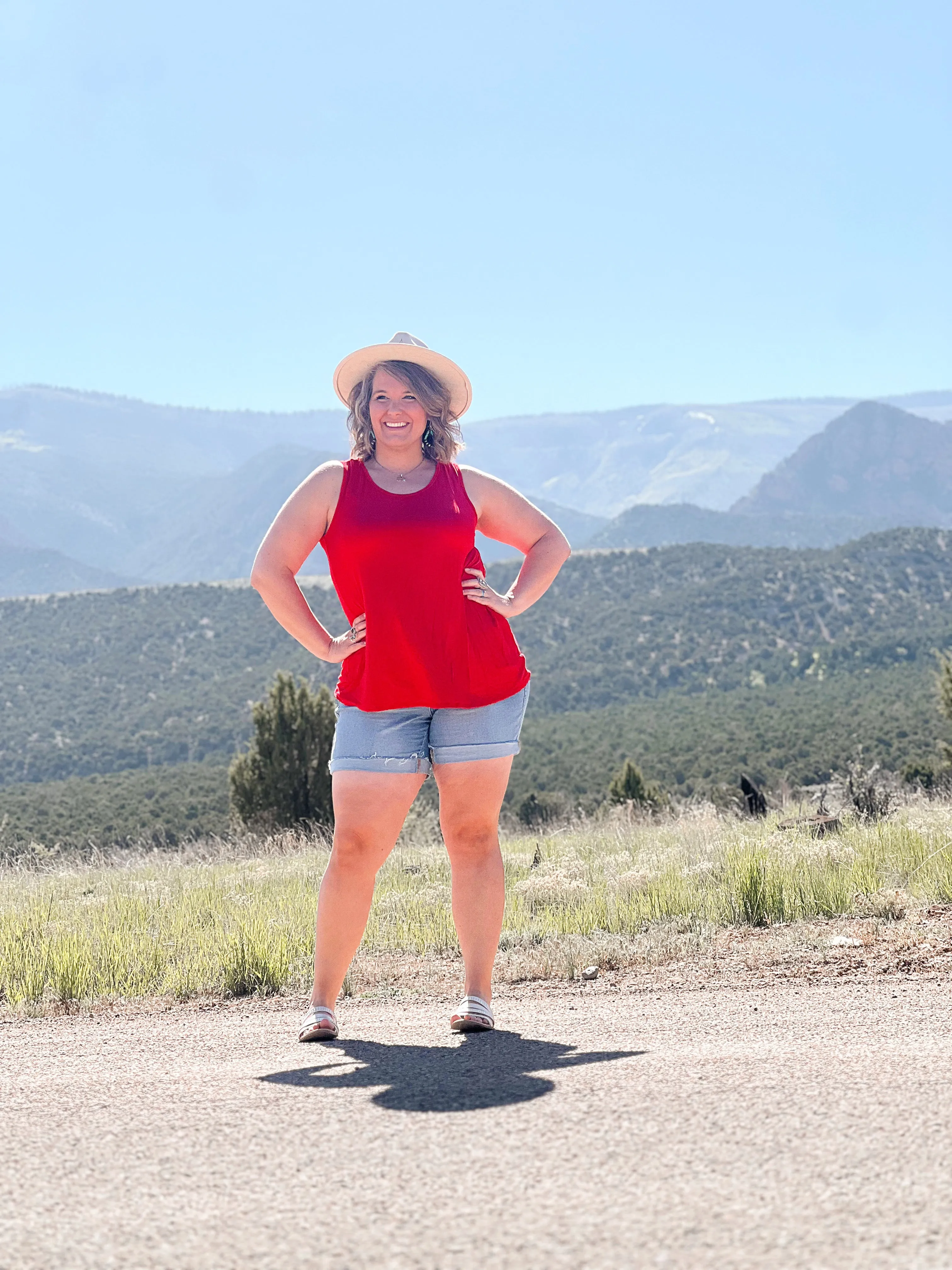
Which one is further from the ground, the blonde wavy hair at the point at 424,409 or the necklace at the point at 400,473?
the blonde wavy hair at the point at 424,409

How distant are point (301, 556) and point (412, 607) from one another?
39cm

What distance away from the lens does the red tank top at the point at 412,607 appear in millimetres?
3492

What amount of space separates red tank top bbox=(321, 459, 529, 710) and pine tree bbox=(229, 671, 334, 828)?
1419 cm

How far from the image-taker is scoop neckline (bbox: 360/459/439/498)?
11.8 ft

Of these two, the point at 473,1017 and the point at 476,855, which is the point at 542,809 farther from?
the point at 473,1017

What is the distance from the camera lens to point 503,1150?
2.20 metres

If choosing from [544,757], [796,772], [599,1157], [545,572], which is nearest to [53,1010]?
[545,572]

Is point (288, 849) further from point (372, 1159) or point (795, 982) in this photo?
point (372, 1159)

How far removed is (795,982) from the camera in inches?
157

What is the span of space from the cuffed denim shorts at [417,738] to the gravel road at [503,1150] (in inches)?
30.6

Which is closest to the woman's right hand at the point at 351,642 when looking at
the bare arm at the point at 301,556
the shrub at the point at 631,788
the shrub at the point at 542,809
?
the bare arm at the point at 301,556

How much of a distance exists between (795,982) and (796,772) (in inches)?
943

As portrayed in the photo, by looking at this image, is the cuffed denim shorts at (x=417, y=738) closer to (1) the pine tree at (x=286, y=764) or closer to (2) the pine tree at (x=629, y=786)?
(1) the pine tree at (x=286, y=764)

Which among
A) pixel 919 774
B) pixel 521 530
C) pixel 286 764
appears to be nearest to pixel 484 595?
pixel 521 530
